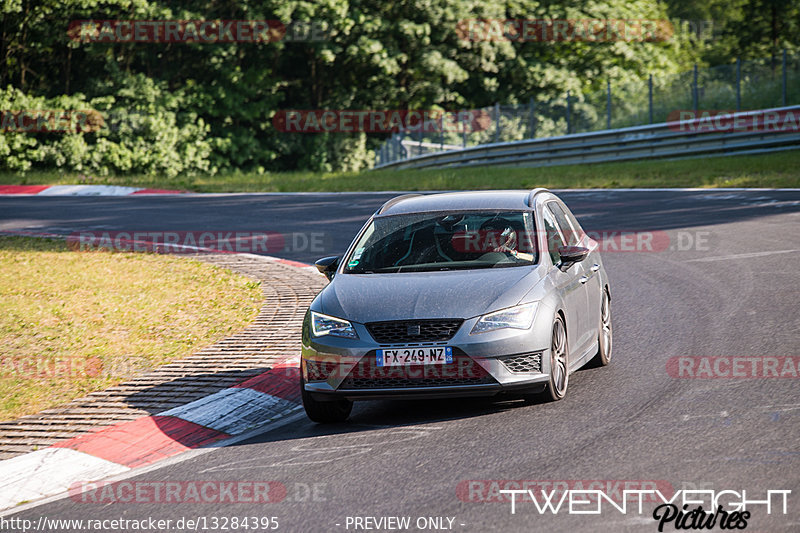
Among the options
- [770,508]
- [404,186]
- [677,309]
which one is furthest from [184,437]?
[404,186]

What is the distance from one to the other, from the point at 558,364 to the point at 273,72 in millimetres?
43489

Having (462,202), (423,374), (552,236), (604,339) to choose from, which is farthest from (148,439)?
(604,339)

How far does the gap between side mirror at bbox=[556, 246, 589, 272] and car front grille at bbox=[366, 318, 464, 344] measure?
1.39 meters

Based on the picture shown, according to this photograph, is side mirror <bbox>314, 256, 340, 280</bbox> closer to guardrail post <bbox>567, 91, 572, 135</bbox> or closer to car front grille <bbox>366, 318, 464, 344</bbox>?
car front grille <bbox>366, 318, 464, 344</bbox>

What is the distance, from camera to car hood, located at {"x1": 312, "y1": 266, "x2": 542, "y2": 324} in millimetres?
7340

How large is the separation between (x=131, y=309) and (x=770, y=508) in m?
8.53

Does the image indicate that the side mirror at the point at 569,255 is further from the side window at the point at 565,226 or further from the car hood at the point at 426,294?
the side window at the point at 565,226

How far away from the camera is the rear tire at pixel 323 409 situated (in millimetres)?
7574

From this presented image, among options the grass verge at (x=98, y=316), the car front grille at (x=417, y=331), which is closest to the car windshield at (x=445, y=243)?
the car front grille at (x=417, y=331)

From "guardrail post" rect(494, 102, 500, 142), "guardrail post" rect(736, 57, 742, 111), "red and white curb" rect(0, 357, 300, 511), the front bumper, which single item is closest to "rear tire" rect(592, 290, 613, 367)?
the front bumper

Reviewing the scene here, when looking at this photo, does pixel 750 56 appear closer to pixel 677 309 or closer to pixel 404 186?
pixel 404 186

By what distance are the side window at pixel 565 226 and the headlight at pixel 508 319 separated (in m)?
1.85

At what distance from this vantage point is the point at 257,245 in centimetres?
1848

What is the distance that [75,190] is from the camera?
3228cm
